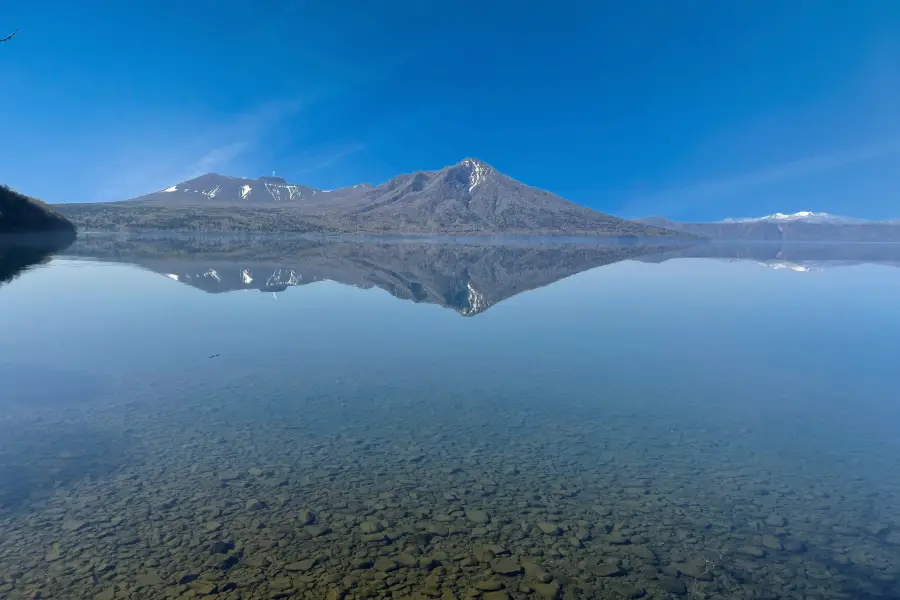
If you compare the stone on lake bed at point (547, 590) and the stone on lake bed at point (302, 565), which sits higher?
the stone on lake bed at point (302, 565)

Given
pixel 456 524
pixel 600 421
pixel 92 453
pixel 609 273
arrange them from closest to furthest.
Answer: pixel 456 524
pixel 92 453
pixel 600 421
pixel 609 273

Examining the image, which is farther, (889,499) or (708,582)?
(889,499)

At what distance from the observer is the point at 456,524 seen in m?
13.2

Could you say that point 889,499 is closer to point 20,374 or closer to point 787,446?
point 787,446

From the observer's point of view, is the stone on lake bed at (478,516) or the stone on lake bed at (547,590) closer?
the stone on lake bed at (547,590)

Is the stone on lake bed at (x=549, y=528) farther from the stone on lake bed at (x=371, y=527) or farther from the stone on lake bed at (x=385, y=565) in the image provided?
the stone on lake bed at (x=371, y=527)

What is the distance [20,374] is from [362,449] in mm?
17810

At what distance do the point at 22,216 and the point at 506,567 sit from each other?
189800 millimetres

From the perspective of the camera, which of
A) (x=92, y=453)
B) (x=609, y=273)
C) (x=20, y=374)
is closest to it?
(x=92, y=453)

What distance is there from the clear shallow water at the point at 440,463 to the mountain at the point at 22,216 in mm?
141369

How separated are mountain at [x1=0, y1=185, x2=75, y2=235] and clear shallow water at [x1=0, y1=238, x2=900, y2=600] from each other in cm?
14137

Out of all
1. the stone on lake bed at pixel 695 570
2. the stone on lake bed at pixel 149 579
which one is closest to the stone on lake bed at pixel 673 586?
the stone on lake bed at pixel 695 570

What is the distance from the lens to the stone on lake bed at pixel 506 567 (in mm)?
11523

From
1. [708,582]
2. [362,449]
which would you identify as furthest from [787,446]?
[362,449]
